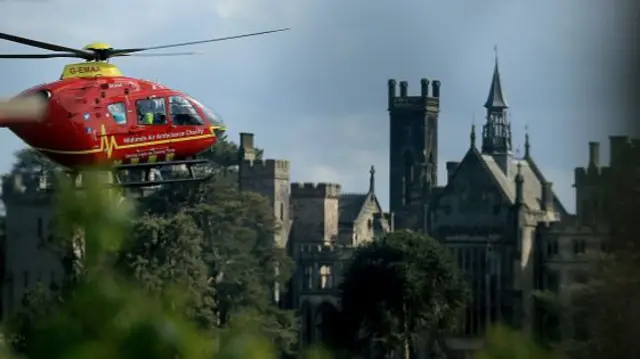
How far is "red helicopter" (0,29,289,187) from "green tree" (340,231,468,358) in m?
53.9

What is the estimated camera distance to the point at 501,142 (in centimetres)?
12031

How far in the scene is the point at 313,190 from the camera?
381 ft

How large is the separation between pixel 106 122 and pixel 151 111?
2.87 ft

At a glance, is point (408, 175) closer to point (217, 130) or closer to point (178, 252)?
point (178, 252)

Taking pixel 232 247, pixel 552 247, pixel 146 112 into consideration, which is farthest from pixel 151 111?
pixel 552 247

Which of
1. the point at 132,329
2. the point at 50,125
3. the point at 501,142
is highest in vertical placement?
the point at 501,142

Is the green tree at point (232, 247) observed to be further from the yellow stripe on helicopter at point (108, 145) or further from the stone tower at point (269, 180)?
the yellow stripe on helicopter at point (108, 145)

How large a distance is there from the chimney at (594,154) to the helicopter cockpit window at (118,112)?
21438 mm

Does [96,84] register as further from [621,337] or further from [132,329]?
[621,337]

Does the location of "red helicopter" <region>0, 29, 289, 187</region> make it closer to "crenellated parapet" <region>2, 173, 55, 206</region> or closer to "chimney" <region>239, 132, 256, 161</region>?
"crenellated parapet" <region>2, 173, 55, 206</region>

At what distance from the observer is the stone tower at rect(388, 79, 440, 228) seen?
13688 centimetres

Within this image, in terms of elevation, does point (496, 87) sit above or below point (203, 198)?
above

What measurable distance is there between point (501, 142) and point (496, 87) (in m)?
9.16

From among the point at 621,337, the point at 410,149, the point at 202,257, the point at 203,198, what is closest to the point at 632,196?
the point at 621,337
